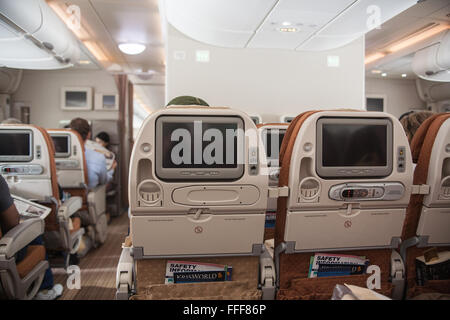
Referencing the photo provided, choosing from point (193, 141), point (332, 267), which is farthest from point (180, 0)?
point (332, 267)

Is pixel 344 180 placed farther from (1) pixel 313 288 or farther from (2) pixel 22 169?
(2) pixel 22 169

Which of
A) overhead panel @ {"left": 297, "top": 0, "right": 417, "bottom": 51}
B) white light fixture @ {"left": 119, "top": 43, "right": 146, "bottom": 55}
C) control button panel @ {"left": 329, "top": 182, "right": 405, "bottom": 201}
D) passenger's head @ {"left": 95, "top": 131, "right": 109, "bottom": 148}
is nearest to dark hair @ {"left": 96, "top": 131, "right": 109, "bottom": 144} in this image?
passenger's head @ {"left": 95, "top": 131, "right": 109, "bottom": 148}

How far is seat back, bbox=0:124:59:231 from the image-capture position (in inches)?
104

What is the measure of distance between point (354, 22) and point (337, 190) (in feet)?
8.26

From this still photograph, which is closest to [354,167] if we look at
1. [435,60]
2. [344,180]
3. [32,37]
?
[344,180]

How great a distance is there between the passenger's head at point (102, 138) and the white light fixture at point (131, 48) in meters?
1.63

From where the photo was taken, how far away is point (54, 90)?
6.81 meters

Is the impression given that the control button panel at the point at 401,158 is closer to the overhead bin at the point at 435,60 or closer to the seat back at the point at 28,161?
the seat back at the point at 28,161

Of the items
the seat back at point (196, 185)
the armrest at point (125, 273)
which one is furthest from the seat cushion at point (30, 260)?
the seat back at point (196, 185)

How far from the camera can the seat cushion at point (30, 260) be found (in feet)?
7.10

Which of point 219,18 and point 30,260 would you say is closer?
point 30,260

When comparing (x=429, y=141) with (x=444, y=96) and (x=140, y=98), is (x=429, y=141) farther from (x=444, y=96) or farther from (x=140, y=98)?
(x=140, y=98)

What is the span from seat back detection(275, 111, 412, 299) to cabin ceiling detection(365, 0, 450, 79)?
275 cm
